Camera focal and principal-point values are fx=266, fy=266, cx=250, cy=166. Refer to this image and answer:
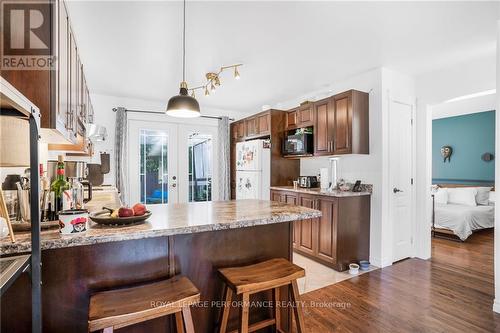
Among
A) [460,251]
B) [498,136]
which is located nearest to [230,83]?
[498,136]

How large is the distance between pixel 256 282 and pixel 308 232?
7.68ft

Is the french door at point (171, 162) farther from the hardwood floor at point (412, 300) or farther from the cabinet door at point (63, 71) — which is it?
the cabinet door at point (63, 71)

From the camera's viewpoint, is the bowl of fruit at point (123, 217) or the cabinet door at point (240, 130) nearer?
the bowl of fruit at point (123, 217)

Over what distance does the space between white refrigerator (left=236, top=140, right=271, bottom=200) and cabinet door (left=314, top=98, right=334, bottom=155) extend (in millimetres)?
897

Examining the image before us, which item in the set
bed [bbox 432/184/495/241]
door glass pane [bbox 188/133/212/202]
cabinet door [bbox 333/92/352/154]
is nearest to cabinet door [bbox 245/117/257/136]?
door glass pane [bbox 188/133/212/202]

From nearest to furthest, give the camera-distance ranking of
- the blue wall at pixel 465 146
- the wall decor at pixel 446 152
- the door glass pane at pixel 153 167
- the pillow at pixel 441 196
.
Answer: the door glass pane at pixel 153 167 < the pillow at pixel 441 196 < the blue wall at pixel 465 146 < the wall decor at pixel 446 152

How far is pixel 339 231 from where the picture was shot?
3160 mm

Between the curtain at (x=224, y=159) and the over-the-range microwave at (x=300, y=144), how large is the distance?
1.64 metres

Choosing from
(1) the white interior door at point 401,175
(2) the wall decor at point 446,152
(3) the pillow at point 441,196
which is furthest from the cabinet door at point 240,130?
(2) the wall decor at point 446,152

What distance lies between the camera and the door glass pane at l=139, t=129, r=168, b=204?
16.1ft

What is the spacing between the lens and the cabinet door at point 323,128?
3.60m

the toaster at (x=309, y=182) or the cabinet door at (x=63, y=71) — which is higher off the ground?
the cabinet door at (x=63, y=71)

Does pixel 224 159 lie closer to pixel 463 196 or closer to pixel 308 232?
pixel 308 232

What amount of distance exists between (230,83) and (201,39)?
Result: 139 centimetres
